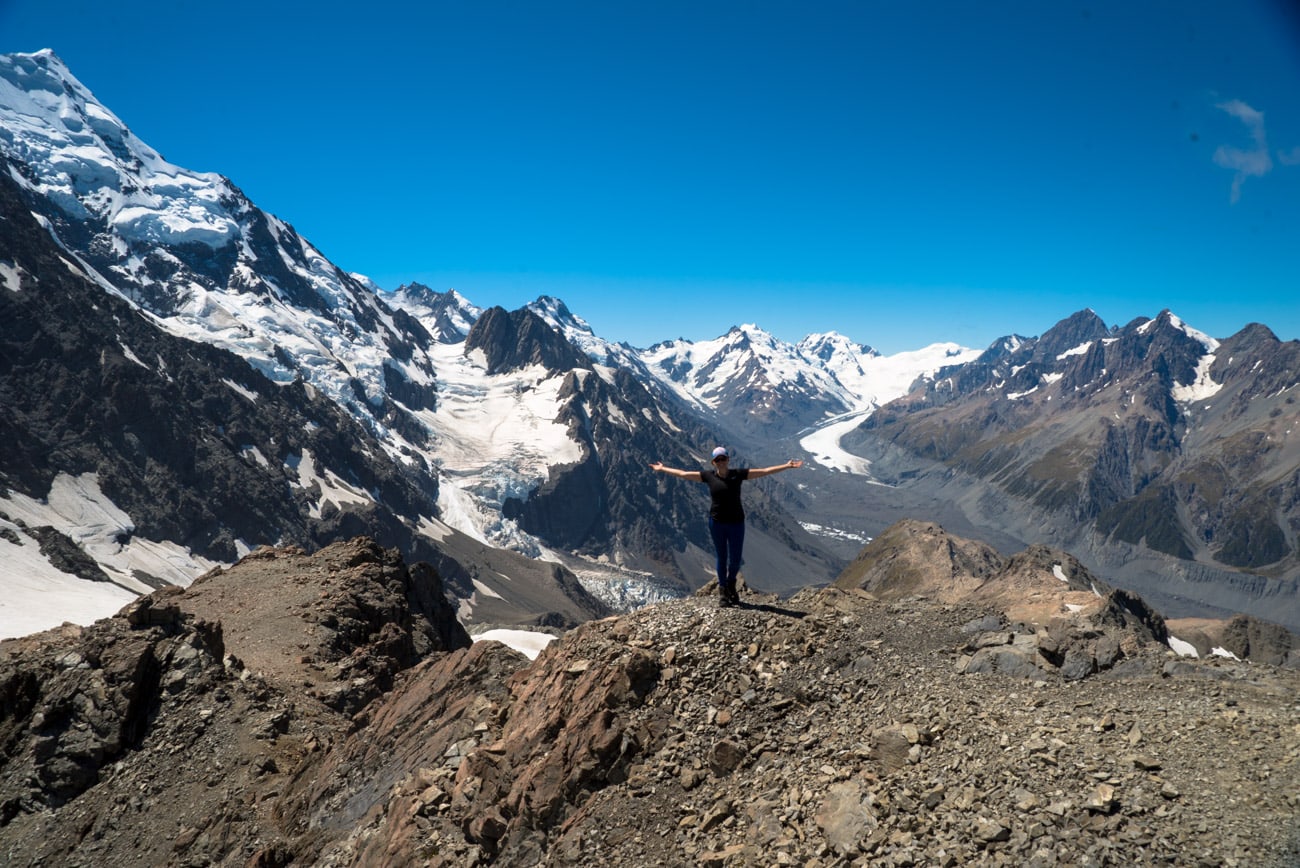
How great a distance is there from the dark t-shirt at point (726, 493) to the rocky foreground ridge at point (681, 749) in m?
2.44

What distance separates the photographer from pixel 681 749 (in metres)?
16.2

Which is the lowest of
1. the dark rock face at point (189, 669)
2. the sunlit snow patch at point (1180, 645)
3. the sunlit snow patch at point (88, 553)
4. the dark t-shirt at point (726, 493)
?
the sunlit snow patch at point (1180, 645)

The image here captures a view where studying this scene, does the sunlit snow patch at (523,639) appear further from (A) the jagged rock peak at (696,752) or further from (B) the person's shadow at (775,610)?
(B) the person's shadow at (775,610)

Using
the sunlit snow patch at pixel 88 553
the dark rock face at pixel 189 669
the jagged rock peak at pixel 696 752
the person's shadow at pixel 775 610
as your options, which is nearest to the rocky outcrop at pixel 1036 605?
the jagged rock peak at pixel 696 752

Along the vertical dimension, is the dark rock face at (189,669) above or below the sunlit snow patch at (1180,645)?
above

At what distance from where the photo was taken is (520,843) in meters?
15.8

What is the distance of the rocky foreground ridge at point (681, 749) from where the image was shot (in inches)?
492

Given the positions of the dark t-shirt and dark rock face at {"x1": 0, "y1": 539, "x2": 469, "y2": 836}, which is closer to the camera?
the dark t-shirt

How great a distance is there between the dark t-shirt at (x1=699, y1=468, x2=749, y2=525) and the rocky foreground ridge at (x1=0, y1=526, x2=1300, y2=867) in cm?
244

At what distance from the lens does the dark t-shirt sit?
19.7 meters

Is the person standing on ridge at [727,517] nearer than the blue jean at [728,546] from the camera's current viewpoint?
Yes

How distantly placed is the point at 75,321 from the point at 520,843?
230096 mm

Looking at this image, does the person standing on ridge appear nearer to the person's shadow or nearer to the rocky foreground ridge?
the person's shadow

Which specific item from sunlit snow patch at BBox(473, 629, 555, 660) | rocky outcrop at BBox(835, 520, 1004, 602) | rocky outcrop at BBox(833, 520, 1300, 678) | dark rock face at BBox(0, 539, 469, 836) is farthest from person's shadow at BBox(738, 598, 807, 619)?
rocky outcrop at BBox(835, 520, 1004, 602)
